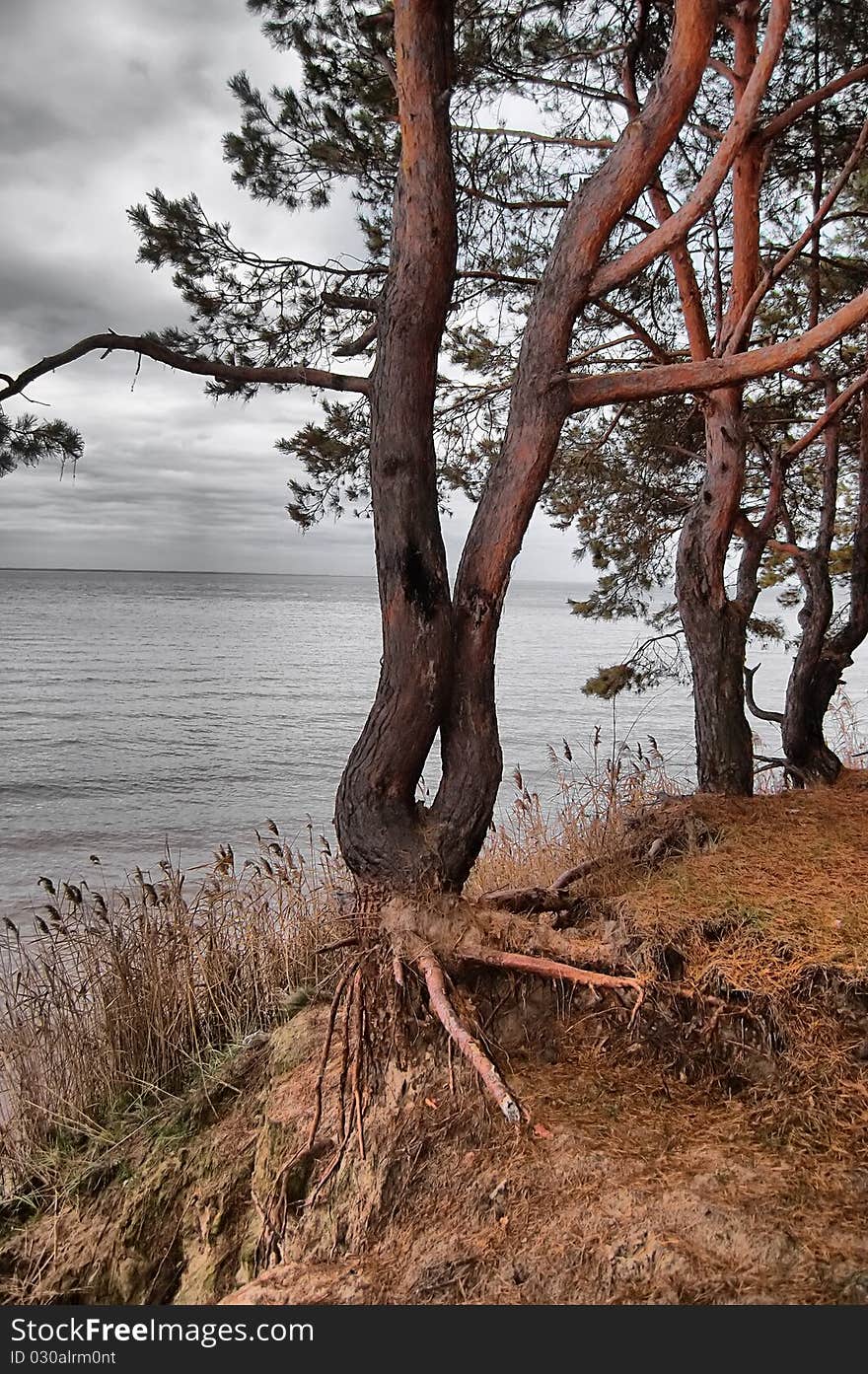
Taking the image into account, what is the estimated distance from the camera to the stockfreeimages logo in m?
2.15

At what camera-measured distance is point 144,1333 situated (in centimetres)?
234

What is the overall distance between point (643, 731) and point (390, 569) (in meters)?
11.3

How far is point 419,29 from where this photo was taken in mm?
3348

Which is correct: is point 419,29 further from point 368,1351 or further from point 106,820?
point 106,820

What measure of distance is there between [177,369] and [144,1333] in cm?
329

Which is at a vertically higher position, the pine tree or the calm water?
the pine tree

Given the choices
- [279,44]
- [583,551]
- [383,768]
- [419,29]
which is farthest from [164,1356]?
[583,551]

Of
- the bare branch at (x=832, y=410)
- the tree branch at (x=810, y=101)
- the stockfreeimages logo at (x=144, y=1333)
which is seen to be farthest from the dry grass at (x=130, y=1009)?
the tree branch at (x=810, y=101)

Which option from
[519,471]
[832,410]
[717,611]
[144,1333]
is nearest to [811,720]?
[717,611]

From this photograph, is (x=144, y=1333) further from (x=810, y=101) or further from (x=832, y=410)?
(x=810, y=101)

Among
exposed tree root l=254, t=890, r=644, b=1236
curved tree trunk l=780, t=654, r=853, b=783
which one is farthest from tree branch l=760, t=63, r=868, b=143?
exposed tree root l=254, t=890, r=644, b=1236

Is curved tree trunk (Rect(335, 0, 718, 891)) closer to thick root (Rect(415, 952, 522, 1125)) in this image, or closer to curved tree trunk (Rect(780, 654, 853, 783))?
thick root (Rect(415, 952, 522, 1125))

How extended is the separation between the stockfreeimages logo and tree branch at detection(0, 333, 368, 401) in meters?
2.98

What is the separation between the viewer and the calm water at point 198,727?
9.07m
